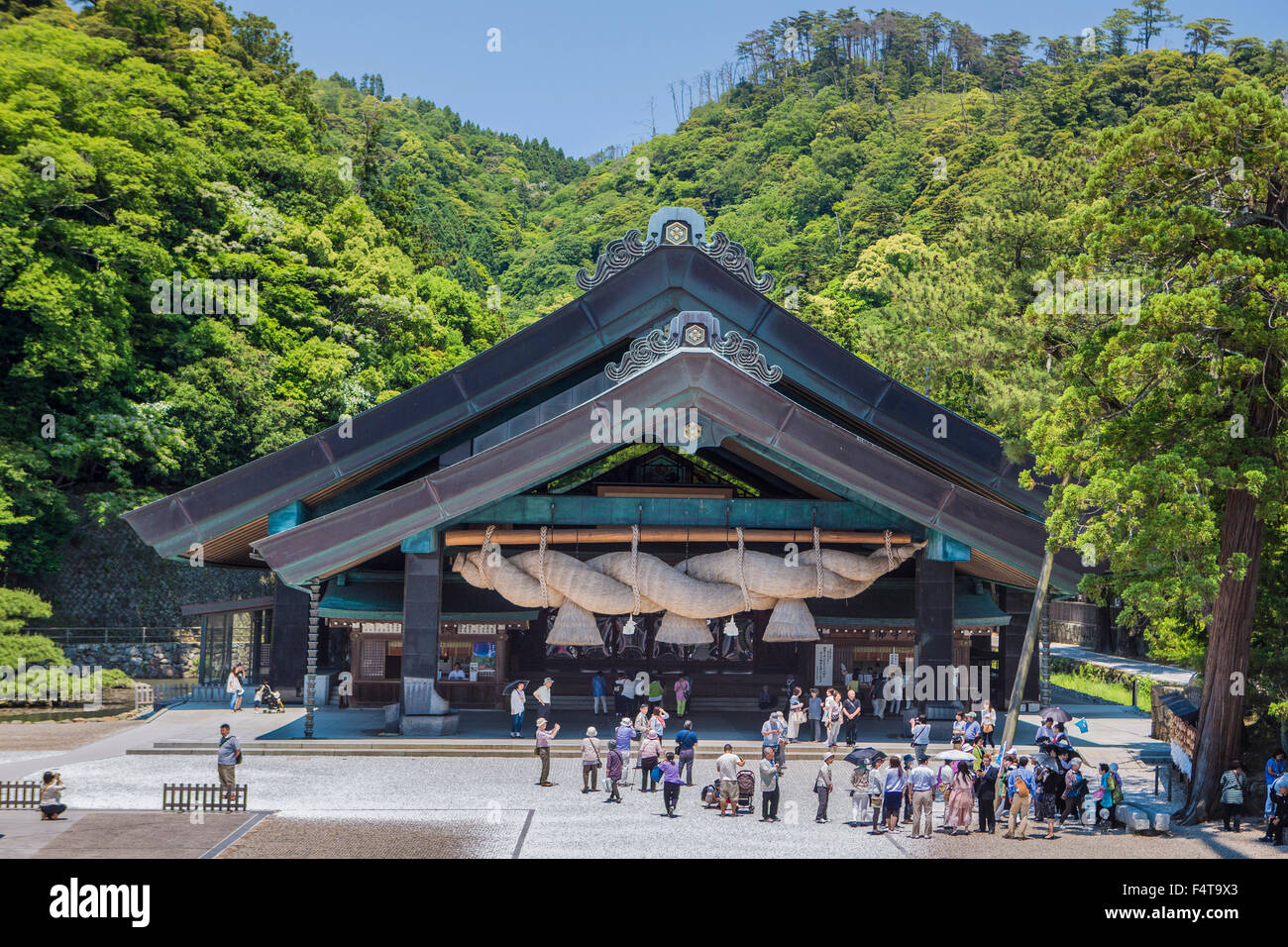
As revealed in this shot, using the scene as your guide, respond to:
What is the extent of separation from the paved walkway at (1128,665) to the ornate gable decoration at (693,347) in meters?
26.7

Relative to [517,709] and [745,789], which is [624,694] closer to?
[517,709]

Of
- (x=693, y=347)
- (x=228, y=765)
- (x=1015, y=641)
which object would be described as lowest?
(x=228, y=765)

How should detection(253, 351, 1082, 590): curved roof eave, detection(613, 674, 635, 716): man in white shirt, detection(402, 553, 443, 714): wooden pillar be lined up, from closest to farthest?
detection(253, 351, 1082, 590): curved roof eave
detection(402, 553, 443, 714): wooden pillar
detection(613, 674, 635, 716): man in white shirt

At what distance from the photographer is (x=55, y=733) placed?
35.0m

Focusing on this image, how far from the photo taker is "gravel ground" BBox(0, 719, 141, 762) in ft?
107

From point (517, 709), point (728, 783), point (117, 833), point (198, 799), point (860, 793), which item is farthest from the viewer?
point (517, 709)

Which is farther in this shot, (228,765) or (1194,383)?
(228,765)

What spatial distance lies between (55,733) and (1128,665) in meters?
46.0

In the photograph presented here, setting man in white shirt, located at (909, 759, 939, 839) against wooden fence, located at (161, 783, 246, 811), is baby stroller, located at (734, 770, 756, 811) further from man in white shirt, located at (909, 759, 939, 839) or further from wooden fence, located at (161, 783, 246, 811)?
wooden fence, located at (161, 783, 246, 811)

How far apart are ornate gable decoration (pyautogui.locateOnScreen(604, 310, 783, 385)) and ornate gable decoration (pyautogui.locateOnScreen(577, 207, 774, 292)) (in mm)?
3529

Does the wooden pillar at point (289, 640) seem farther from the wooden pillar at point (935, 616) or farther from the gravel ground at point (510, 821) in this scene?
the wooden pillar at point (935, 616)

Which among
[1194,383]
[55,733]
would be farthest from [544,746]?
[55,733]

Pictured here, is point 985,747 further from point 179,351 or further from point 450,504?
point 179,351

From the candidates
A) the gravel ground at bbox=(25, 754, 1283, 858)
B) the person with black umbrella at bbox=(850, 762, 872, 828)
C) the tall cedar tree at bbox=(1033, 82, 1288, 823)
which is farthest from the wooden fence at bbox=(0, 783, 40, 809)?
the tall cedar tree at bbox=(1033, 82, 1288, 823)
